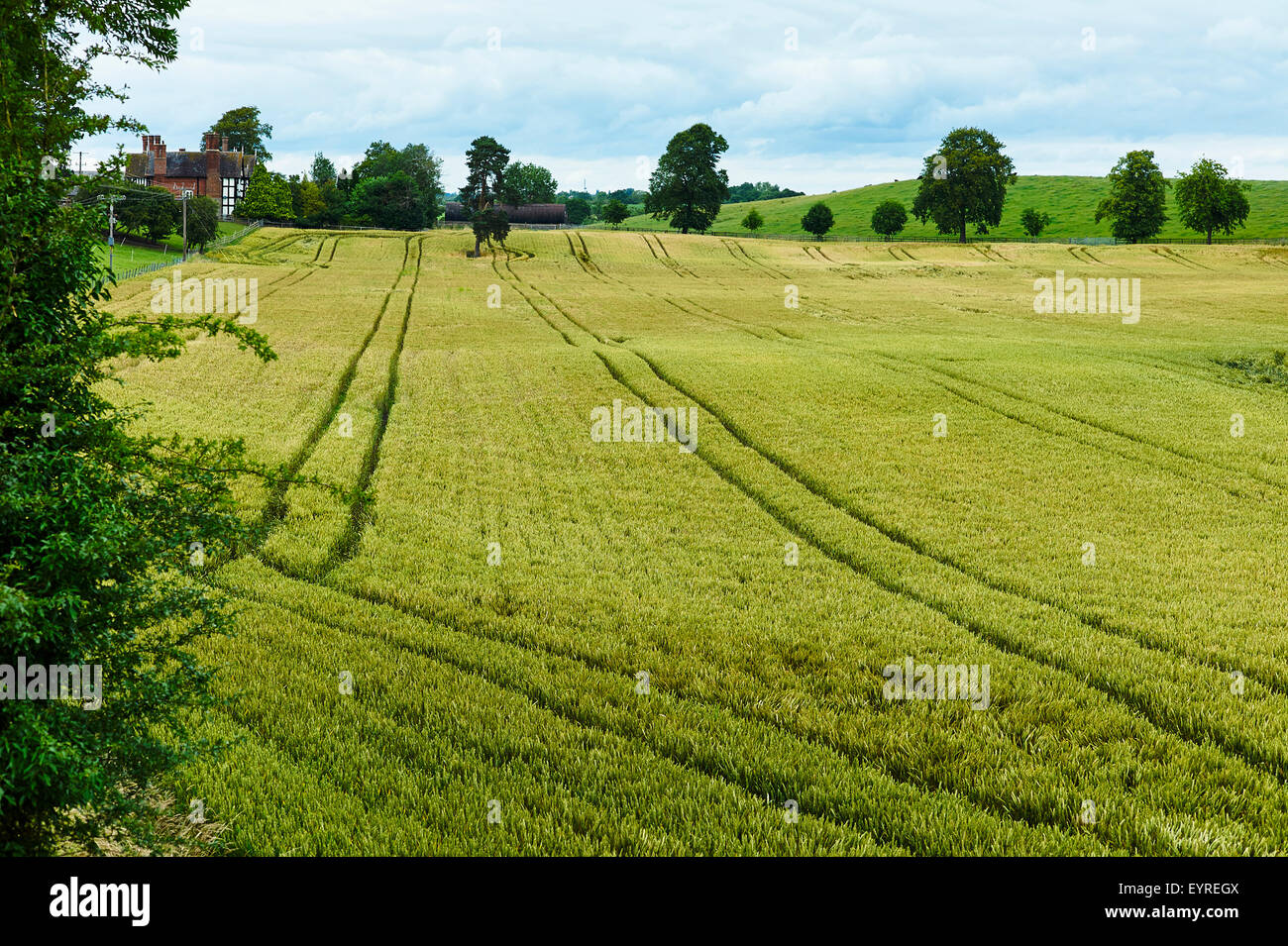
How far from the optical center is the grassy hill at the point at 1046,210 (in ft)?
463

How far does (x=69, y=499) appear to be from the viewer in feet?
19.8

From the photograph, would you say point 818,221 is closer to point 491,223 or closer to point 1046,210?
point 1046,210

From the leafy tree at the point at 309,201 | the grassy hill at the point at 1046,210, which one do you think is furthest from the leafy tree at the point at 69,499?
the grassy hill at the point at 1046,210

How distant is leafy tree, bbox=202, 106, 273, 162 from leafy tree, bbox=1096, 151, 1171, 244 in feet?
495

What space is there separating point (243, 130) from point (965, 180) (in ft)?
452

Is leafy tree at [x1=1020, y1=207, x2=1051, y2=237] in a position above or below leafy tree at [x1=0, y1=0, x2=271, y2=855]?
above

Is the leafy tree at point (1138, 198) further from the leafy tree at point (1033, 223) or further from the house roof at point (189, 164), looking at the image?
the house roof at point (189, 164)

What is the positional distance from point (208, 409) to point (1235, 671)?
27.3 meters

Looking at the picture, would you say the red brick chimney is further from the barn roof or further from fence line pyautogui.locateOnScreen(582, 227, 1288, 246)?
fence line pyautogui.locateOnScreen(582, 227, 1288, 246)

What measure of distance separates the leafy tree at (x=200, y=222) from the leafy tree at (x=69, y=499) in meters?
96.6

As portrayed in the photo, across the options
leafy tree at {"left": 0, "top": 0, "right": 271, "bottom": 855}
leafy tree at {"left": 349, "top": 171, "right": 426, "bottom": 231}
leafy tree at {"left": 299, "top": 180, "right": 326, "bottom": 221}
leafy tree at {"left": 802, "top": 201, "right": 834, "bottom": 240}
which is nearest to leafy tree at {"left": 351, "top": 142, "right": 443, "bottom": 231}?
leafy tree at {"left": 349, "top": 171, "right": 426, "bottom": 231}

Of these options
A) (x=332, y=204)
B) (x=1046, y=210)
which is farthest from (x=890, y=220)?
(x=332, y=204)

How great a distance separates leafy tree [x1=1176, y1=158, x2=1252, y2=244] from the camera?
4564 inches
